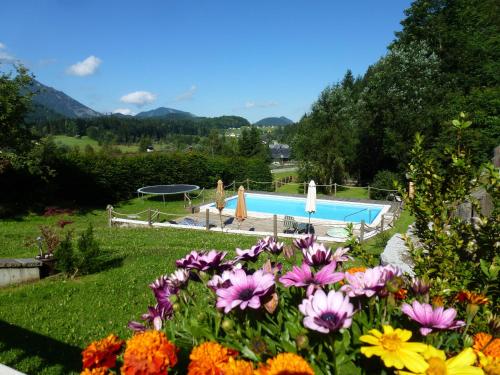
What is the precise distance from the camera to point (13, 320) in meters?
5.94

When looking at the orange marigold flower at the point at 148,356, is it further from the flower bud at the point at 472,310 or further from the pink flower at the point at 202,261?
the flower bud at the point at 472,310

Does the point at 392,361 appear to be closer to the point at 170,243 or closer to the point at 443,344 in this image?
the point at 443,344

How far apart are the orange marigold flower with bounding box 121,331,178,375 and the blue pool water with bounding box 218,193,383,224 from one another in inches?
746

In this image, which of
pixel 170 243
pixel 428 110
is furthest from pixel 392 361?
pixel 428 110

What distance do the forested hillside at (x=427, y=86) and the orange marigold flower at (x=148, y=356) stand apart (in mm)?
24117

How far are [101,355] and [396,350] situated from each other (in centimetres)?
100

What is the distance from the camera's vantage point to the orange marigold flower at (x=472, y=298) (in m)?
1.61

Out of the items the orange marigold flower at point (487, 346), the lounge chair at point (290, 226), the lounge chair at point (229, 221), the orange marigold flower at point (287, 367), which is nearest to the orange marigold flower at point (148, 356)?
the orange marigold flower at point (287, 367)

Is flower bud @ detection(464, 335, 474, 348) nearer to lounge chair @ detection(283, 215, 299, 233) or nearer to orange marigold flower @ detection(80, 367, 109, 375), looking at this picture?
orange marigold flower @ detection(80, 367, 109, 375)

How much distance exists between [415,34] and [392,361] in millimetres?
31662

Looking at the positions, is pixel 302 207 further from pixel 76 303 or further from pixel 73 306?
pixel 73 306

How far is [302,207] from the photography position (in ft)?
75.8

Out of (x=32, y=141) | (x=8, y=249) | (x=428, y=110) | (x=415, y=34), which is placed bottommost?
(x=8, y=249)

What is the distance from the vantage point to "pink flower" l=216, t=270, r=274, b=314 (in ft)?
4.68
